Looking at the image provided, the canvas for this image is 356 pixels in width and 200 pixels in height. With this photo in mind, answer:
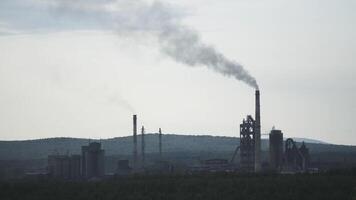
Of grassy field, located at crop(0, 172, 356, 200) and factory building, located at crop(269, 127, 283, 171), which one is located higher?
factory building, located at crop(269, 127, 283, 171)

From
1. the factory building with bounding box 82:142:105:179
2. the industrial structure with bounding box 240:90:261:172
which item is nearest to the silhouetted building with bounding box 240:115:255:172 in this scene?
the industrial structure with bounding box 240:90:261:172

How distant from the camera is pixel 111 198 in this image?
167ft

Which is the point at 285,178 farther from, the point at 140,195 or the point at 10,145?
the point at 10,145

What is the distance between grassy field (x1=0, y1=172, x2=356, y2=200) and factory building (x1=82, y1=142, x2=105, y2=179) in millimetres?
22203

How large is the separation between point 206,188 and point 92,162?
32.0 m

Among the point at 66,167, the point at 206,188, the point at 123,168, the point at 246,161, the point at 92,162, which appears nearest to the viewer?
the point at 206,188

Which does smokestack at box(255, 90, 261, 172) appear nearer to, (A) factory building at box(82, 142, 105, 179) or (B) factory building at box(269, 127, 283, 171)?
(B) factory building at box(269, 127, 283, 171)

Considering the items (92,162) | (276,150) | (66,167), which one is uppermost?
(276,150)

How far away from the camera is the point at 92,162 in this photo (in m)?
83.1

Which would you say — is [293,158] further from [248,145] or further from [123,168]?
[123,168]

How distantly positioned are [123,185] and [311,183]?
44.2 ft

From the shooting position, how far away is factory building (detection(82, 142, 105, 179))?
270ft

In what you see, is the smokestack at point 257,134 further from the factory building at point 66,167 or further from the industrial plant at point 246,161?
the factory building at point 66,167

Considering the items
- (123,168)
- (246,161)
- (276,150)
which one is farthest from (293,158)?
(123,168)
